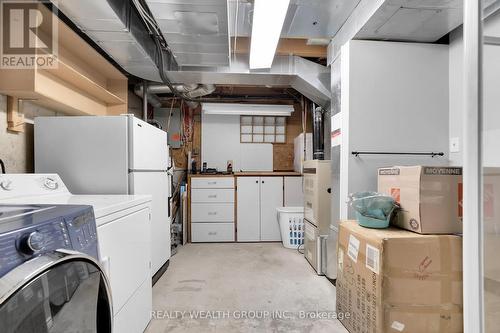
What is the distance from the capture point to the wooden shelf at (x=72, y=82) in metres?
1.69

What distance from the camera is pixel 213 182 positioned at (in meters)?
3.66

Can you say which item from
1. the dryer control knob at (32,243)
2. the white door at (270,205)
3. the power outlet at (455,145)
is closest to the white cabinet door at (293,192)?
the white door at (270,205)

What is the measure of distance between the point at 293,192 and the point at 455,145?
83.7 inches

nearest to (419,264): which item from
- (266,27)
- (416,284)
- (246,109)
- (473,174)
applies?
(416,284)

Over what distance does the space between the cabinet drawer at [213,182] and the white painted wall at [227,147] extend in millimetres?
620

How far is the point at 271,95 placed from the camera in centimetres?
418

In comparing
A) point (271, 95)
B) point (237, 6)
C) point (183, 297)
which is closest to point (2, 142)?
point (183, 297)

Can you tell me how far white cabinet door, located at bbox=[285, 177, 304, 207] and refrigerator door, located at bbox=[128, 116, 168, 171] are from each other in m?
1.82

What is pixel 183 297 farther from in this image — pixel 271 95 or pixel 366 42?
pixel 271 95

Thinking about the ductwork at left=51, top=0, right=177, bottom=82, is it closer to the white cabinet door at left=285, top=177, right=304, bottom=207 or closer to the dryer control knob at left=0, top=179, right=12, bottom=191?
the dryer control knob at left=0, top=179, right=12, bottom=191

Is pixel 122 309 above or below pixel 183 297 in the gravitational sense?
above

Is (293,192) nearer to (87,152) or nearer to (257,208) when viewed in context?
(257,208)

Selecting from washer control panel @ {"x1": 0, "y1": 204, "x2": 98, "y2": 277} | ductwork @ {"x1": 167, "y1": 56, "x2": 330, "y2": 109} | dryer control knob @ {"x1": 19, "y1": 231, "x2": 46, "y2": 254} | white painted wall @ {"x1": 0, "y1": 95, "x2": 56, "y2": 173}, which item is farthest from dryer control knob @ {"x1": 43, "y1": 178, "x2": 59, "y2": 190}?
ductwork @ {"x1": 167, "y1": 56, "x2": 330, "y2": 109}

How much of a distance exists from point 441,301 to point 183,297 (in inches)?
71.1
